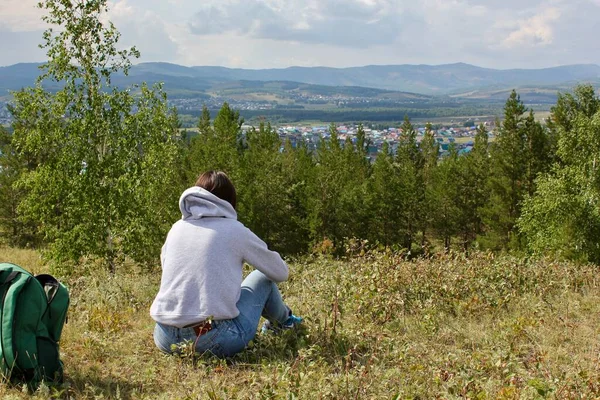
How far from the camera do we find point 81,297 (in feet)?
21.9

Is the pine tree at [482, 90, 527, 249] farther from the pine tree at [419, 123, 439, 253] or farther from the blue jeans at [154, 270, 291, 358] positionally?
the blue jeans at [154, 270, 291, 358]

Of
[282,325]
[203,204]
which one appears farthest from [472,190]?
[203,204]

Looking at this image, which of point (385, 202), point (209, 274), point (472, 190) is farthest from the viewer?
point (472, 190)

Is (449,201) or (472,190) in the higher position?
(472,190)

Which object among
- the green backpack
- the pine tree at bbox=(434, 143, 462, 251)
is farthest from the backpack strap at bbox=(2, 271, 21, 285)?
the pine tree at bbox=(434, 143, 462, 251)

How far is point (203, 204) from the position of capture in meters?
4.18

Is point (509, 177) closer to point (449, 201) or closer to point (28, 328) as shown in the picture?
point (449, 201)

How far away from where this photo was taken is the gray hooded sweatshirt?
4039 millimetres

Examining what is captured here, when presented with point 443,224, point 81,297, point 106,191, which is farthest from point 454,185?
point 81,297

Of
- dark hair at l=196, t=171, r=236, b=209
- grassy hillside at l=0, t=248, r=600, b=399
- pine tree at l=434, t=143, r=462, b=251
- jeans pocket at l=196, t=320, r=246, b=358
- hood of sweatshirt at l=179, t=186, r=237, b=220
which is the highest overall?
dark hair at l=196, t=171, r=236, b=209

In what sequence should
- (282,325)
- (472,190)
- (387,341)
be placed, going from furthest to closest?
(472,190), (282,325), (387,341)

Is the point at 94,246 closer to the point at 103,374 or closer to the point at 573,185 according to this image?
the point at 103,374

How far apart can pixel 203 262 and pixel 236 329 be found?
0.60 m

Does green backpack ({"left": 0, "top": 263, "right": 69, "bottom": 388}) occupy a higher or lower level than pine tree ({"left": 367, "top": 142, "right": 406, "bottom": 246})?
higher
